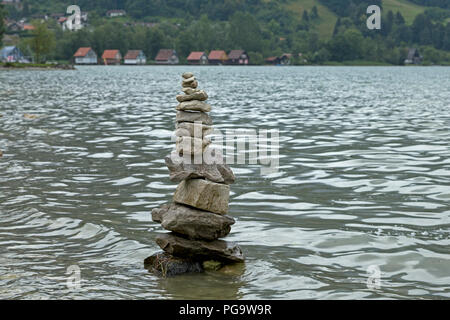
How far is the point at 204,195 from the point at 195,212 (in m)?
0.36

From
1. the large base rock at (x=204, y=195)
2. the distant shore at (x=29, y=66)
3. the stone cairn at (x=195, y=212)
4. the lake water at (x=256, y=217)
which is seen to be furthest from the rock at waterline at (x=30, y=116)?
the distant shore at (x=29, y=66)

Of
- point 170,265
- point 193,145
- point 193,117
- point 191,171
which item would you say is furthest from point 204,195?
point 193,117

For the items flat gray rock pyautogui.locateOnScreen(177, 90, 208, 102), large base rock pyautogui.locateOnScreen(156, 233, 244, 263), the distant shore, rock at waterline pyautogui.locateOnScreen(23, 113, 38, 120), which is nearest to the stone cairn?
large base rock pyautogui.locateOnScreen(156, 233, 244, 263)

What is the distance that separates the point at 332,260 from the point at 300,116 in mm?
32976

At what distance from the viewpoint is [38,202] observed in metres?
17.3

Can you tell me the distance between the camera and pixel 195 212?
1170 cm

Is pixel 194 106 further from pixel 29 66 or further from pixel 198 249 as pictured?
pixel 29 66

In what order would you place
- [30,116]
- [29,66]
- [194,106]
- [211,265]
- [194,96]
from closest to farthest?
[211,265], [194,106], [194,96], [30,116], [29,66]

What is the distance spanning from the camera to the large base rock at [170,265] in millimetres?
11484

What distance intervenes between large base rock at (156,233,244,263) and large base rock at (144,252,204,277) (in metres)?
0.12

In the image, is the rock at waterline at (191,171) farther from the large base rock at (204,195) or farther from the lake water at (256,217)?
the lake water at (256,217)

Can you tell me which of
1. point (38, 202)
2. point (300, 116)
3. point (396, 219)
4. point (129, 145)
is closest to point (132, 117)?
point (300, 116)

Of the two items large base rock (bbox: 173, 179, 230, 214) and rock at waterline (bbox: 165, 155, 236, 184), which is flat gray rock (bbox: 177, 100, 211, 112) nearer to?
rock at waterline (bbox: 165, 155, 236, 184)

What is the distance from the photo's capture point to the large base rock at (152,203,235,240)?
459 inches
